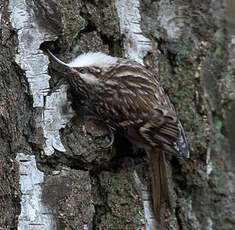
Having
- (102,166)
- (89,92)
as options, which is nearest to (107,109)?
(89,92)

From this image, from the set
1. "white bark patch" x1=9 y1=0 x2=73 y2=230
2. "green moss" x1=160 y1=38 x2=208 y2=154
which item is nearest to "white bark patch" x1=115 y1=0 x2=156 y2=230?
"green moss" x1=160 y1=38 x2=208 y2=154

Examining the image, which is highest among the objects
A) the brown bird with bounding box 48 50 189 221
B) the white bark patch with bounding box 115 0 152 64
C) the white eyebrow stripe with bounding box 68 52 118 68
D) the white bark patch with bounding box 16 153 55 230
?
the white bark patch with bounding box 115 0 152 64

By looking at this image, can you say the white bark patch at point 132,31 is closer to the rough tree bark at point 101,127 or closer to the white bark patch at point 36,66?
the rough tree bark at point 101,127

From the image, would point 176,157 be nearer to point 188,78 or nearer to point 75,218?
point 188,78

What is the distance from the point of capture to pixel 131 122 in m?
1.96

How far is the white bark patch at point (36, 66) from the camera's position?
171cm

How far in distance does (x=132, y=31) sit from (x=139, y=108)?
11.8 inches

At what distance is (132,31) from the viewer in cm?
196

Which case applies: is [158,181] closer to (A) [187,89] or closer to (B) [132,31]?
(A) [187,89]

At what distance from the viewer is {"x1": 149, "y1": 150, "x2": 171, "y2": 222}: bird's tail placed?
6.18 ft

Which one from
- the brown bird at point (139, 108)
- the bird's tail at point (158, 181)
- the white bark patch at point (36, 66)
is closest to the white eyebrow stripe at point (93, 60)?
the brown bird at point (139, 108)

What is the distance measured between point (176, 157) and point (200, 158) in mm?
97

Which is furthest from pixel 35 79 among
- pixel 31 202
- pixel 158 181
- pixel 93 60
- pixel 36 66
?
pixel 158 181

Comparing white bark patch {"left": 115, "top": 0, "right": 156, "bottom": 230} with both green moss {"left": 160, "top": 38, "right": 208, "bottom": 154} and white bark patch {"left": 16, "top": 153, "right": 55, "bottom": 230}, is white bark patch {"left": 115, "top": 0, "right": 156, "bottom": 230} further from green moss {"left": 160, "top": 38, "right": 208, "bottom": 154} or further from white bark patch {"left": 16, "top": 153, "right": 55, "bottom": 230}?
white bark patch {"left": 16, "top": 153, "right": 55, "bottom": 230}
